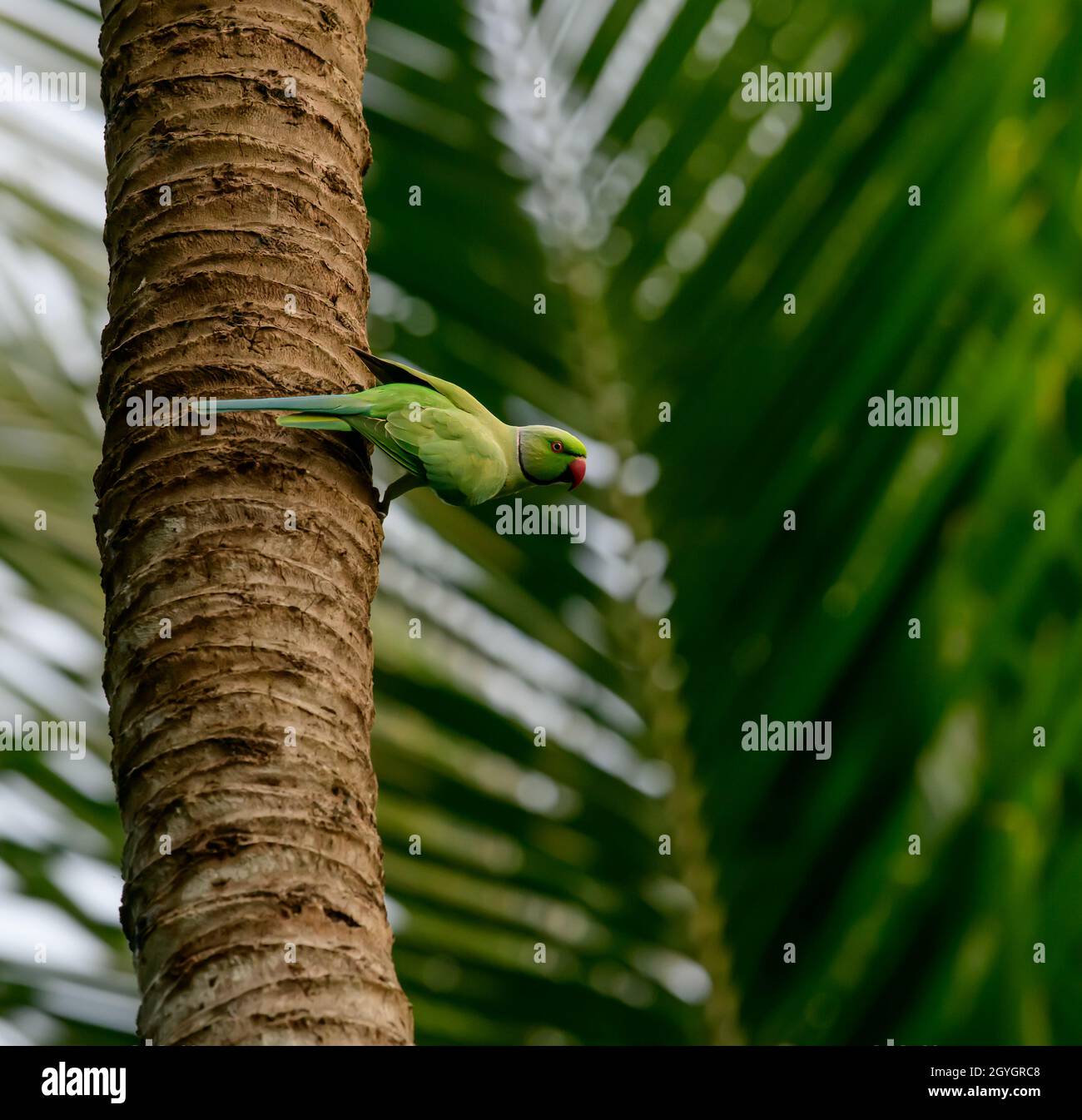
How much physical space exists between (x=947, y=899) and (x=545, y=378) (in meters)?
1.72

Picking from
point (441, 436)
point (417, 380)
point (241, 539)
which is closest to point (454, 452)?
point (441, 436)

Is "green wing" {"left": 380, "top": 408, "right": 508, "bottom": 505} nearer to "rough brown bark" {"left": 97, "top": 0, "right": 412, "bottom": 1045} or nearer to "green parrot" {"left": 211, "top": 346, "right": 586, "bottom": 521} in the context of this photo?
"green parrot" {"left": 211, "top": 346, "right": 586, "bottom": 521}

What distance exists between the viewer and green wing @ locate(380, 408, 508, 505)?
9.93 ft

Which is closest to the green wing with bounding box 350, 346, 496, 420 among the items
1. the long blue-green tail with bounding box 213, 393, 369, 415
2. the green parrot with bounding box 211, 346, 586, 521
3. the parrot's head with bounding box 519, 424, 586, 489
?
the green parrot with bounding box 211, 346, 586, 521

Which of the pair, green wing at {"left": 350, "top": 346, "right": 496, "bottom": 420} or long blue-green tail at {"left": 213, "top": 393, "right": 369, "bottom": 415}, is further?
green wing at {"left": 350, "top": 346, "right": 496, "bottom": 420}

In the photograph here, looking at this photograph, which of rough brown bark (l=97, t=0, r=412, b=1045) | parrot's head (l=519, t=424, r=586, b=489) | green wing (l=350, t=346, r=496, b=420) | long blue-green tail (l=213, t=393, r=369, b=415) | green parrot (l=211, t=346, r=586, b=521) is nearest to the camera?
rough brown bark (l=97, t=0, r=412, b=1045)

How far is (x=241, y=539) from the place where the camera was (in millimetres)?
2182

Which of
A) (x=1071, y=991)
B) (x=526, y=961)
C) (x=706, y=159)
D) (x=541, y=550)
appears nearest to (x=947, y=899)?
(x=1071, y=991)

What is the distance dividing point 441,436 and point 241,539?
103 centimetres

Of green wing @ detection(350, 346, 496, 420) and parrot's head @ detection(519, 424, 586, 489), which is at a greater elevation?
parrot's head @ detection(519, 424, 586, 489)

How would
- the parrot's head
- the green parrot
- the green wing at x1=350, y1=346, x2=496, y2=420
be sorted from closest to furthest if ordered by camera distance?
the green parrot → the green wing at x1=350, y1=346, x2=496, y2=420 → the parrot's head

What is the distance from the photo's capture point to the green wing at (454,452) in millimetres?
3025

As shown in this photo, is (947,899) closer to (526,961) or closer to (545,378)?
(526,961)

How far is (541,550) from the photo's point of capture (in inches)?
133
